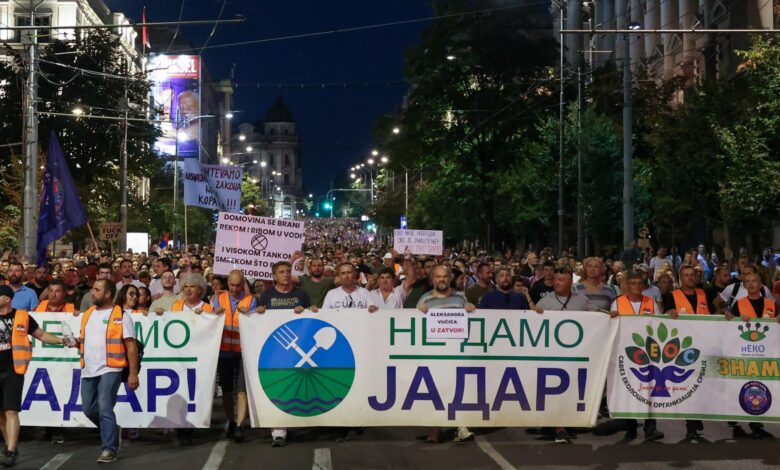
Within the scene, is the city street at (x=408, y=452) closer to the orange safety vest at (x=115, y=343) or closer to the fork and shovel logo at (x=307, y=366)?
the fork and shovel logo at (x=307, y=366)

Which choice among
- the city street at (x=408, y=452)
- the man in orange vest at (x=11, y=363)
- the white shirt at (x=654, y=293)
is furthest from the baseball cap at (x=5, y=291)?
the white shirt at (x=654, y=293)

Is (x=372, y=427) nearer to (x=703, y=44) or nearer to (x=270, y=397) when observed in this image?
(x=270, y=397)

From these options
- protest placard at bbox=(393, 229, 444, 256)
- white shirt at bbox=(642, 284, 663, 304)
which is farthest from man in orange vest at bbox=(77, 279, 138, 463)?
protest placard at bbox=(393, 229, 444, 256)

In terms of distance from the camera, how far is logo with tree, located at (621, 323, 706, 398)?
424 inches

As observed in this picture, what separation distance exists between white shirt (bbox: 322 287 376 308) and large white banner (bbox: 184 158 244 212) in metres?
7.97

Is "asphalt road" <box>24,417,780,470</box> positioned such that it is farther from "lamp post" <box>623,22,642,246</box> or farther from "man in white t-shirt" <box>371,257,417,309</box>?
"lamp post" <box>623,22,642,246</box>

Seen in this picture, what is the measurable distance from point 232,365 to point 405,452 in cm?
194

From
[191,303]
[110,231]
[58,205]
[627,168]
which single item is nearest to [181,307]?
[191,303]

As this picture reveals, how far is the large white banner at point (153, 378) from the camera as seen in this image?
10859 millimetres

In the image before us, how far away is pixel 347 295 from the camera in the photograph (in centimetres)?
1154

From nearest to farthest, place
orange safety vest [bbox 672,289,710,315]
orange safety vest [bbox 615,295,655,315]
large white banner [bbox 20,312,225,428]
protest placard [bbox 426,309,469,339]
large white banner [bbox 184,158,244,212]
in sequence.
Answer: protest placard [bbox 426,309,469,339] < large white banner [bbox 20,312,225,428] < orange safety vest [bbox 615,295,655,315] < orange safety vest [bbox 672,289,710,315] < large white banner [bbox 184,158,244,212]

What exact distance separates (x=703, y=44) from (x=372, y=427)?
1473 inches

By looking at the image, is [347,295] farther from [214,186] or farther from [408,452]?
[214,186]

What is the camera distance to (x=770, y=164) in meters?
26.4
